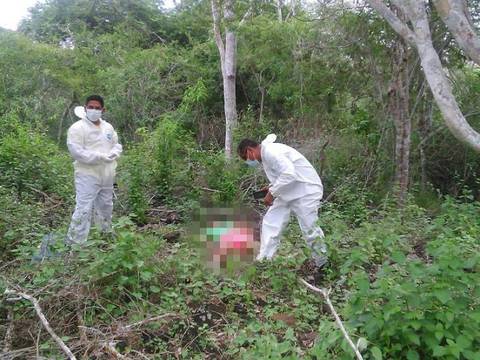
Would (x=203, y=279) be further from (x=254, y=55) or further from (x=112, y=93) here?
(x=112, y=93)

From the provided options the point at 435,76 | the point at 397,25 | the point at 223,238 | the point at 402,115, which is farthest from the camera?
the point at 402,115

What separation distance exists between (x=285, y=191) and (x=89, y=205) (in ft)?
6.63

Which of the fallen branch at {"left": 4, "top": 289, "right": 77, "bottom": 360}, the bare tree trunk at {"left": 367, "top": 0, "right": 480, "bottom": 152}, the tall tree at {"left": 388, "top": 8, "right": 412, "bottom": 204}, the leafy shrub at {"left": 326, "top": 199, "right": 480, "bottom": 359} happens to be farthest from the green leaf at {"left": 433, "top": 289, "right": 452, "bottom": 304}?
the tall tree at {"left": 388, "top": 8, "right": 412, "bottom": 204}

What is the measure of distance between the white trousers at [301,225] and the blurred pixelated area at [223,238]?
52cm

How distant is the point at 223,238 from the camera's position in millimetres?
4188

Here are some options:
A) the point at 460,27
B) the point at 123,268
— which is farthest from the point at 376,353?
the point at 460,27

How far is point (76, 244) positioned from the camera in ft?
13.5

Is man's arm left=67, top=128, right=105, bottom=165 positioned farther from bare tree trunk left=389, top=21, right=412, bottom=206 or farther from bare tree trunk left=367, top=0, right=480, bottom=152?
bare tree trunk left=389, top=21, right=412, bottom=206

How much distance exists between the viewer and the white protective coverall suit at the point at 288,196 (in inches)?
194

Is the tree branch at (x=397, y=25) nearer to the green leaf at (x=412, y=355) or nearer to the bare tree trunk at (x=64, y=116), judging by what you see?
the green leaf at (x=412, y=355)

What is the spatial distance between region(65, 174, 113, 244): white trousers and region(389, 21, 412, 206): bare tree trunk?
4771 mm

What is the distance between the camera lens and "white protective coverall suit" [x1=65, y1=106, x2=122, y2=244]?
5.13 meters

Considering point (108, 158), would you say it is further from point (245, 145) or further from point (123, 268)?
point (123, 268)

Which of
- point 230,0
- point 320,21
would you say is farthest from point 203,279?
point 320,21
